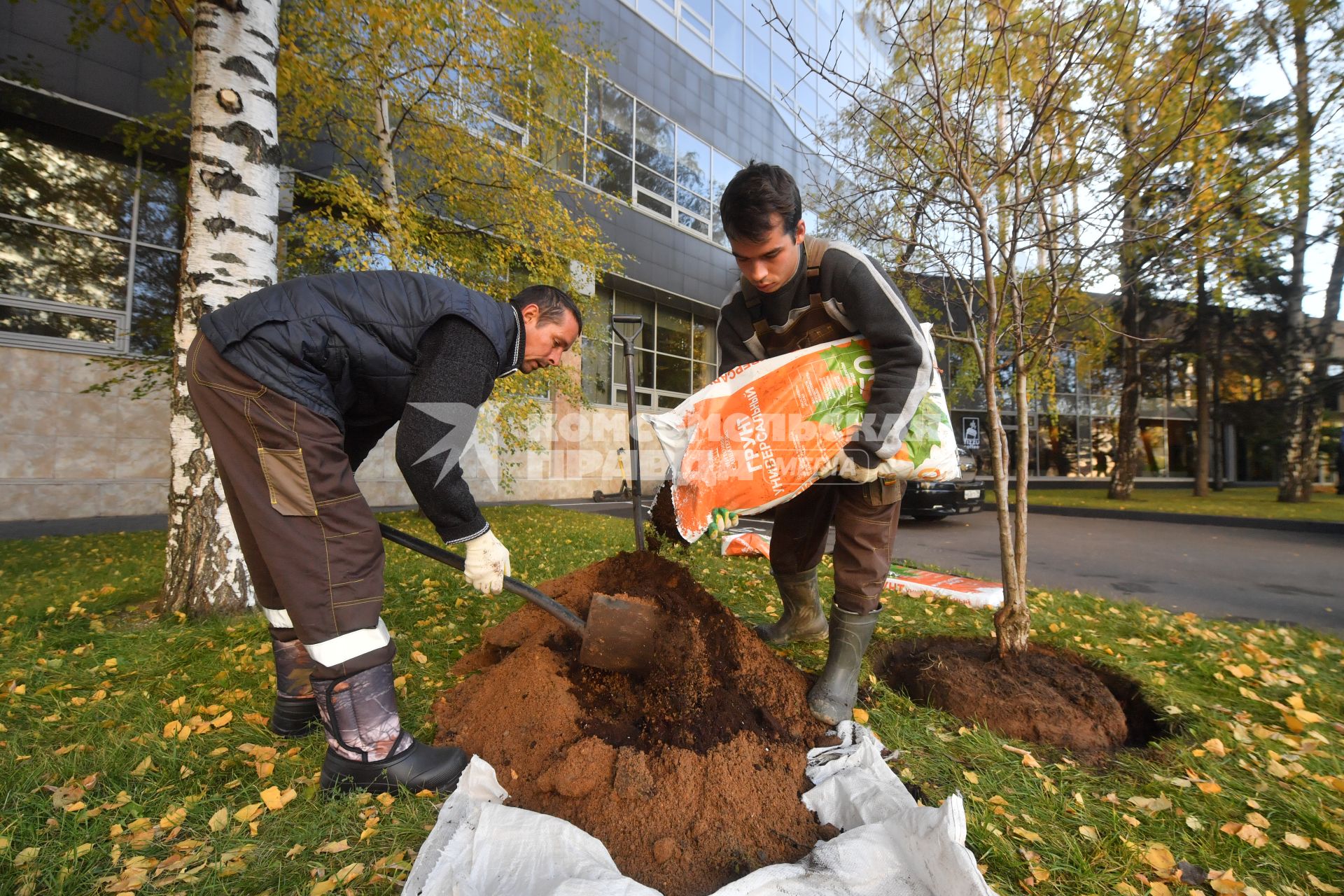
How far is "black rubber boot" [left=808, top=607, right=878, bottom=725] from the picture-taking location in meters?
2.10

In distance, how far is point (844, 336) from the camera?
2357 mm

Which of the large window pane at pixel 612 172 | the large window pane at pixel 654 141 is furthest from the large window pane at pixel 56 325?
the large window pane at pixel 654 141

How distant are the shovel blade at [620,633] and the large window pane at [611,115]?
12.8m

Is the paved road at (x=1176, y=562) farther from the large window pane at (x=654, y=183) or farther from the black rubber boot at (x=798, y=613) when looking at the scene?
the large window pane at (x=654, y=183)

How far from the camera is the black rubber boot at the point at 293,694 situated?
6.67 ft

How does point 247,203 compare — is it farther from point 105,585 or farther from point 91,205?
point 91,205

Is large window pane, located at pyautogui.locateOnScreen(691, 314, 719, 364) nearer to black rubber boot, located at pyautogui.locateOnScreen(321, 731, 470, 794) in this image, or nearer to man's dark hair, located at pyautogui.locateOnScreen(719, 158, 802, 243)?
man's dark hair, located at pyautogui.locateOnScreen(719, 158, 802, 243)

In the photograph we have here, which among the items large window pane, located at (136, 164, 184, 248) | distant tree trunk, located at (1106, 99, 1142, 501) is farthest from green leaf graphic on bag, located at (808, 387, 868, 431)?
distant tree trunk, located at (1106, 99, 1142, 501)

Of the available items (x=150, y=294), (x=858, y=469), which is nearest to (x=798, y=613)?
(x=858, y=469)

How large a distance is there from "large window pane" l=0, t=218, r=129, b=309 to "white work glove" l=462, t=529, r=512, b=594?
9454 mm

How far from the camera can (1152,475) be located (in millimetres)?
26203

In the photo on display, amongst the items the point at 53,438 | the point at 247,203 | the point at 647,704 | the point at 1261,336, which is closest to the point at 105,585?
the point at 247,203

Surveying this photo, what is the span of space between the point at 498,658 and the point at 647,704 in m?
0.77

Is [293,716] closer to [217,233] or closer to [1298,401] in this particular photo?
[217,233]
